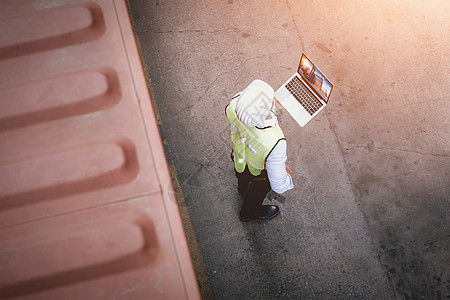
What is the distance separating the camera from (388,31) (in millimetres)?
4477

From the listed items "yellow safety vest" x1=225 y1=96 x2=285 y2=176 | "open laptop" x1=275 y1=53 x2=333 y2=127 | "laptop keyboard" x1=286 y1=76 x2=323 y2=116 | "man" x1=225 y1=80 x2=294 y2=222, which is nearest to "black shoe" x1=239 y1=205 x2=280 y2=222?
"man" x1=225 y1=80 x2=294 y2=222

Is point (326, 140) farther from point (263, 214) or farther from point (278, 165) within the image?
point (278, 165)

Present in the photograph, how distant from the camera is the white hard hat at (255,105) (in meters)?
2.33

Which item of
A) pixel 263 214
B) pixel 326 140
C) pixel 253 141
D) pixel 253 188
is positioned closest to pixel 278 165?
pixel 253 141

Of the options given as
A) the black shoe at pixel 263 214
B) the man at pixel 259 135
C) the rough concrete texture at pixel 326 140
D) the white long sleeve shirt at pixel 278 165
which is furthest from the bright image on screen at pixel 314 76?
the black shoe at pixel 263 214

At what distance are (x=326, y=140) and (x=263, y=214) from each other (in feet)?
Result: 4.29

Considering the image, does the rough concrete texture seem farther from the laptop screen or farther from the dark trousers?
the laptop screen

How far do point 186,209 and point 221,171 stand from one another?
0.66 m

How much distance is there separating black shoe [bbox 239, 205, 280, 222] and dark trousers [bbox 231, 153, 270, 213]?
0.07 meters

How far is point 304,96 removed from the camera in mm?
3684

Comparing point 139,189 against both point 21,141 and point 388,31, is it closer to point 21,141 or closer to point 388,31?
point 21,141

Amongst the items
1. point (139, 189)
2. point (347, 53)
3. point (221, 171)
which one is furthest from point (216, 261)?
point (347, 53)

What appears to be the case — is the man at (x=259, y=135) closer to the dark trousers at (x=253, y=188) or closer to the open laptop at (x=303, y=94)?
the dark trousers at (x=253, y=188)

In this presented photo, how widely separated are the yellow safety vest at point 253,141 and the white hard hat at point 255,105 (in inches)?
4.7
